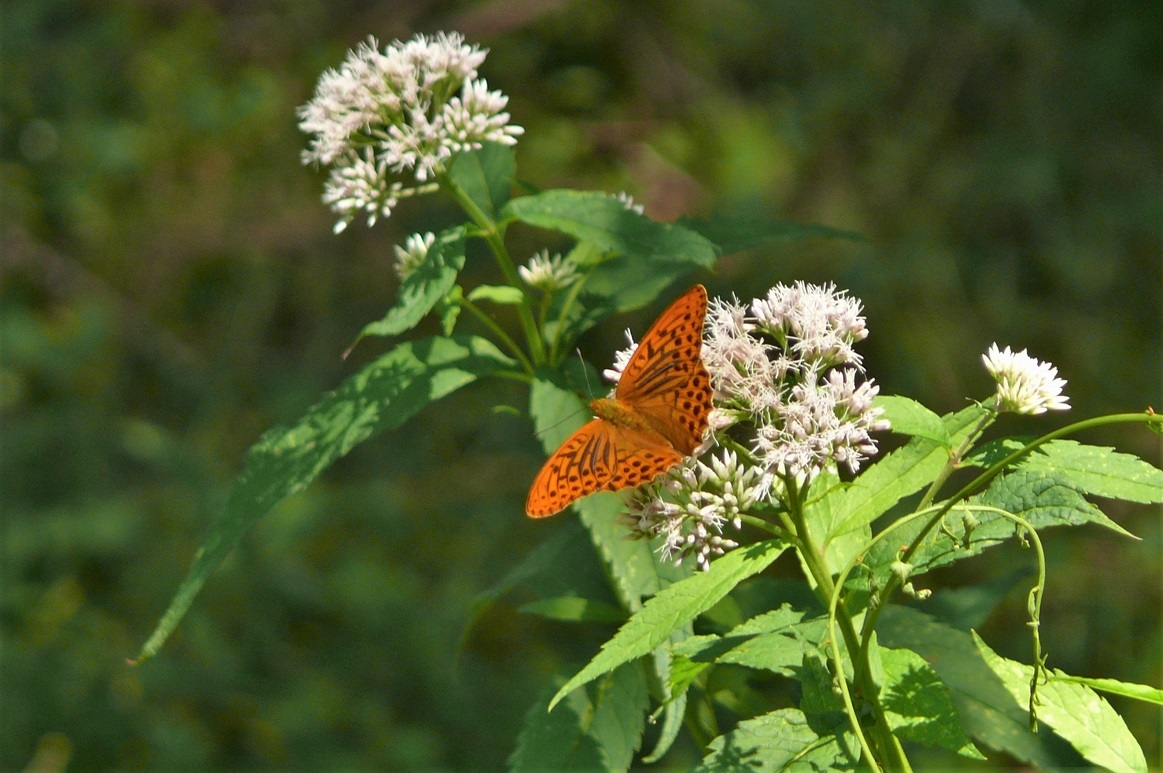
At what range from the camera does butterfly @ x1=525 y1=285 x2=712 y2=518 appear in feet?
4.63

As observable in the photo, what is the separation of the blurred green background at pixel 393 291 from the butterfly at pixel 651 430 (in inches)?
87.8

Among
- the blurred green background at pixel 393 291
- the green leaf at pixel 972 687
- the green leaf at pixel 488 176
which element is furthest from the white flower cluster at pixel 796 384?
the blurred green background at pixel 393 291

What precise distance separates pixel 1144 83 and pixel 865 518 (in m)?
3.97

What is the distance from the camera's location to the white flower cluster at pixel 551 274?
76.1 inches

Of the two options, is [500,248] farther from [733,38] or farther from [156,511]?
[733,38]

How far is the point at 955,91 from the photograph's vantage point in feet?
15.4

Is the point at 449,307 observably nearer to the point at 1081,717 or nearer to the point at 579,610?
the point at 579,610

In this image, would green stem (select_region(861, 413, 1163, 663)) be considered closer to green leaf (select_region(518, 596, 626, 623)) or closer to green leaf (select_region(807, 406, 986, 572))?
green leaf (select_region(807, 406, 986, 572))

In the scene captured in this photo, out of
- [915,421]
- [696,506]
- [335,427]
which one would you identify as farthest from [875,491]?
[335,427]

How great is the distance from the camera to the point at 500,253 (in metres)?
1.87

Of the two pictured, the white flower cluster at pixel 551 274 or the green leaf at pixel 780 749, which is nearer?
the green leaf at pixel 780 749

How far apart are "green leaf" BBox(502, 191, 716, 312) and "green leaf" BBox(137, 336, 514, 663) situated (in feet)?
0.81

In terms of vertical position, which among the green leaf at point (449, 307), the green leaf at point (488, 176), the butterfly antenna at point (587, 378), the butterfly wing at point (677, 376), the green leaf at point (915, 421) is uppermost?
the green leaf at point (488, 176)

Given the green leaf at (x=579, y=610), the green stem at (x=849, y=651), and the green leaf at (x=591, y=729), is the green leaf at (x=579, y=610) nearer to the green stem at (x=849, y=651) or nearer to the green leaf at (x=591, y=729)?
the green leaf at (x=591, y=729)
